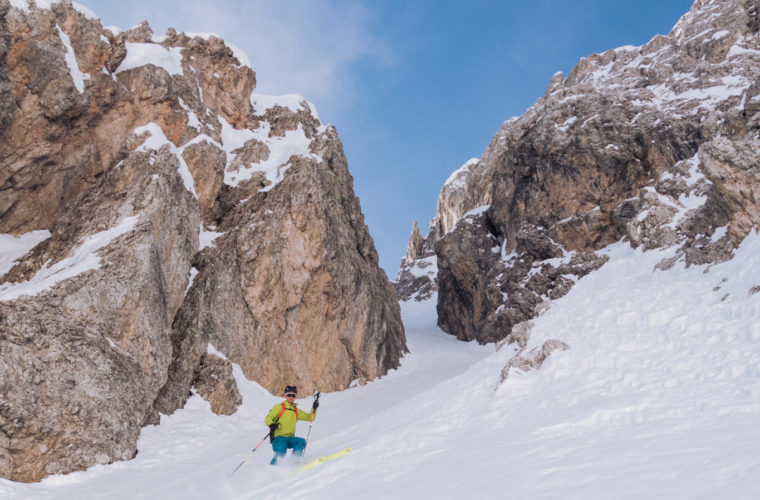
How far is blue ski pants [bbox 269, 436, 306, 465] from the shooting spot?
11.6 m

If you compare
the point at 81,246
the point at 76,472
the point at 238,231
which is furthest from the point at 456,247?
the point at 76,472

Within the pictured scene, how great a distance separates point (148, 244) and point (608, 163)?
41.5 m

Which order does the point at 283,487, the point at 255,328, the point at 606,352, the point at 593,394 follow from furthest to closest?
the point at 255,328 < the point at 606,352 < the point at 593,394 < the point at 283,487

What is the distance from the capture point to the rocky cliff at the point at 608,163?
117ft

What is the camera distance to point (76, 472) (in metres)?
13.9

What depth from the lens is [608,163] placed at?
44.3 meters

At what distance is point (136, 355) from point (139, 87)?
1848 centimetres

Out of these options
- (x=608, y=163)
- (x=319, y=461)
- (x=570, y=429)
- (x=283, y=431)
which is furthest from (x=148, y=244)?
(x=608, y=163)

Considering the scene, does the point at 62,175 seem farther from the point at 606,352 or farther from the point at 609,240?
the point at 609,240

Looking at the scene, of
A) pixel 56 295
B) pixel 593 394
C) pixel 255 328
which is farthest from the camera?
pixel 255 328

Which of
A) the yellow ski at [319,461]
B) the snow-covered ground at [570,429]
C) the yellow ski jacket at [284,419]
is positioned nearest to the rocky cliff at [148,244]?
the snow-covered ground at [570,429]

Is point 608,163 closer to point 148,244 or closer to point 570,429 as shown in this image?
point 148,244

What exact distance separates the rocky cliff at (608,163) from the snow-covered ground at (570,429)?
1549 centimetres

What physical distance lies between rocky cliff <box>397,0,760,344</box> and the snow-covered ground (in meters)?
15.5
